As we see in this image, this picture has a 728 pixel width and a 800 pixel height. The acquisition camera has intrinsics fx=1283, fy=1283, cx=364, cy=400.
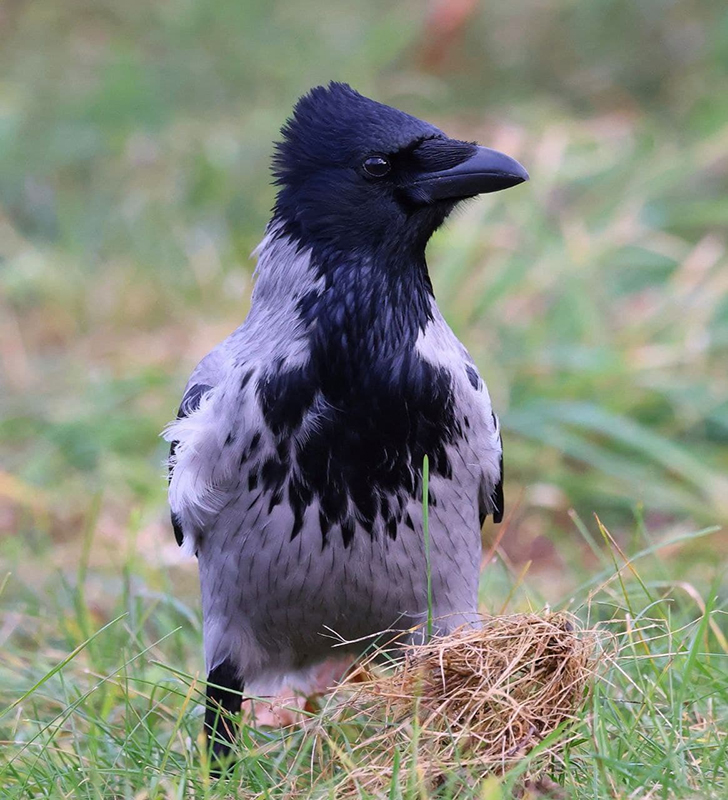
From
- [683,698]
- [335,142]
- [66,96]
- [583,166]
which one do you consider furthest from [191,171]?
[683,698]

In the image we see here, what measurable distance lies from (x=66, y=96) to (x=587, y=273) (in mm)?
4893

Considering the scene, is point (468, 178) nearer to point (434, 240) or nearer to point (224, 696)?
point (224, 696)

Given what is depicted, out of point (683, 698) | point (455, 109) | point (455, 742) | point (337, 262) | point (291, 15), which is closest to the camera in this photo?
point (455, 742)

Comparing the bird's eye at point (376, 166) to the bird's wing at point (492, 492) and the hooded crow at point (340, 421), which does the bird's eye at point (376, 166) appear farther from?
the bird's wing at point (492, 492)

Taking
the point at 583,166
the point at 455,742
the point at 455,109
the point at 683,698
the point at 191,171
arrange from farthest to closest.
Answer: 1. the point at 455,109
2. the point at 191,171
3. the point at 583,166
4. the point at 683,698
5. the point at 455,742

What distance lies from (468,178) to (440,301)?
2.94 metres

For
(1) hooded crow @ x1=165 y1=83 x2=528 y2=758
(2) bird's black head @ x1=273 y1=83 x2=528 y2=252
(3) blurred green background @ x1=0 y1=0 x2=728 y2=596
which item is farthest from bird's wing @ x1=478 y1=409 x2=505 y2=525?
(2) bird's black head @ x1=273 y1=83 x2=528 y2=252

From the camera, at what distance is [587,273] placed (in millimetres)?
6293

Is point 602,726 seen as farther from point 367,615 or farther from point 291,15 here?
point 291,15

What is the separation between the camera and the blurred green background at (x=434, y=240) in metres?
5.43

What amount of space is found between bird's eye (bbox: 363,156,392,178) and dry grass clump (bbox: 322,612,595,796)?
1.14 metres

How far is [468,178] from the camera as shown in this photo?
3.21m

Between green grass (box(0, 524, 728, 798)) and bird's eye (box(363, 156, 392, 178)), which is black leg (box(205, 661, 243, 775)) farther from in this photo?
bird's eye (box(363, 156, 392, 178))

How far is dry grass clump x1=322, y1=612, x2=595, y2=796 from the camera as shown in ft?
8.56
